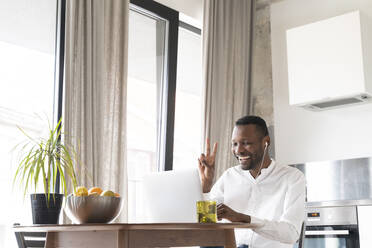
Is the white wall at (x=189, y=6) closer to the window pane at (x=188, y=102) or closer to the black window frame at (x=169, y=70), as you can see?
the black window frame at (x=169, y=70)

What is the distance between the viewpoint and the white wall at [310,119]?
441cm

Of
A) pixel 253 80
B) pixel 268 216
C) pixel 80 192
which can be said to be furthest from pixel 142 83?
pixel 80 192

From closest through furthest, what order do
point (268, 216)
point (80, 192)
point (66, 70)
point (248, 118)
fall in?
1. point (80, 192)
2. point (268, 216)
3. point (248, 118)
4. point (66, 70)

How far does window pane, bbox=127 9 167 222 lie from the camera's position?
4078mm

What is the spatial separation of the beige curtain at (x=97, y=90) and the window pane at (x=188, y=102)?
0.95 metres

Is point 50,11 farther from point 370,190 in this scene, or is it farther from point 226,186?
point 370,190

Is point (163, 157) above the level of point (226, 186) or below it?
above

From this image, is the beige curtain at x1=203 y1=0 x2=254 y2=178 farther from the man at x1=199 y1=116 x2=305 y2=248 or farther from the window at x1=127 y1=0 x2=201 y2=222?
the man at x1=199 y1=116 x2=305 y2=248

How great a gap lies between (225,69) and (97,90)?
147 cm

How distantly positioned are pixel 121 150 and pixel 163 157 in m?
0.71

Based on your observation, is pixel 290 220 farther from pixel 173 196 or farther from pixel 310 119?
pixel 310 119

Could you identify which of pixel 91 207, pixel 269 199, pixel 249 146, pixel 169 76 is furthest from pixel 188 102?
pixel 91 207

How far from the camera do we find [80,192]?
1911 millimetres

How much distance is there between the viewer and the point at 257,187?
2.67m
